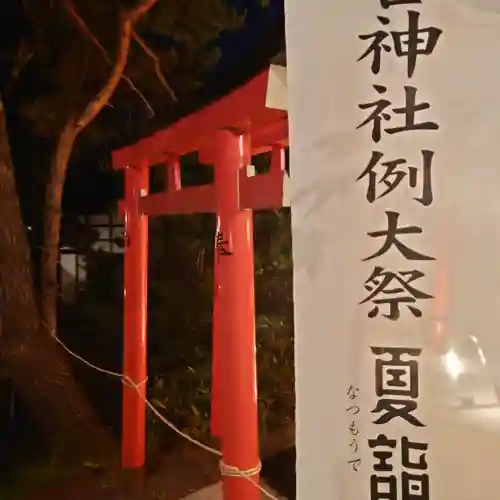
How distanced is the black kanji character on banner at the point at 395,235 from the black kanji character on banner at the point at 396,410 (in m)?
0.20

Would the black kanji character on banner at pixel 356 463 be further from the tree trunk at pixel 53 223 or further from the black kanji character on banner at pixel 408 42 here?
the tree trunk at pixel 53 223

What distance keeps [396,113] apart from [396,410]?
41cm

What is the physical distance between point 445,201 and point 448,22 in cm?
24

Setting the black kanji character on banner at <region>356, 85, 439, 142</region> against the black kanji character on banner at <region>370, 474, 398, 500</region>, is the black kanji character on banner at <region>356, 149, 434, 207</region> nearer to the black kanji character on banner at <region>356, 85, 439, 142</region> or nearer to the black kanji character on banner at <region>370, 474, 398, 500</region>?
the black kanji character on banner at <region>356, 85, 439, 142</region>

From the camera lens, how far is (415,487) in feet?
3.04

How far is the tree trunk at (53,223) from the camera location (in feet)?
8.18

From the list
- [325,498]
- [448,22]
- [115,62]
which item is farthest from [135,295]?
[448,22]

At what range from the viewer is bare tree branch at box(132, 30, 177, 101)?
2.60m

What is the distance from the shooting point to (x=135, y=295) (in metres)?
2.25

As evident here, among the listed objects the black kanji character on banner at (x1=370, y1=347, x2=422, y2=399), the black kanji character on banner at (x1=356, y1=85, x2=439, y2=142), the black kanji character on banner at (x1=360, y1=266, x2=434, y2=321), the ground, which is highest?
the black kanji character on banner at (x1=356, y1=85, x2=439, y2=142)

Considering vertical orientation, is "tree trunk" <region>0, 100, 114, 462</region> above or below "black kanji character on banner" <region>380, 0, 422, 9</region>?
below

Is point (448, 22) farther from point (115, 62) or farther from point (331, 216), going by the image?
point (115, 62)

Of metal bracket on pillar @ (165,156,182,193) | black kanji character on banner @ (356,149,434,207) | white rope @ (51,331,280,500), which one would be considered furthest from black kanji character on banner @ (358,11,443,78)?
metal bracket on pillar @ (165,156,182,193)

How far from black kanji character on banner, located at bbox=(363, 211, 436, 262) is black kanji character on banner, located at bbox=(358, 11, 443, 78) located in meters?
0.20
